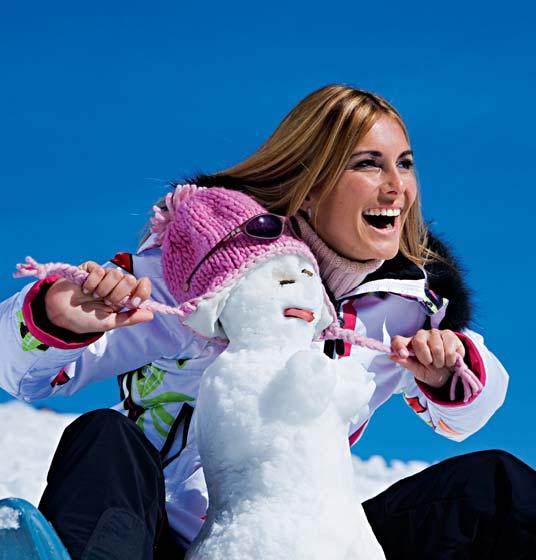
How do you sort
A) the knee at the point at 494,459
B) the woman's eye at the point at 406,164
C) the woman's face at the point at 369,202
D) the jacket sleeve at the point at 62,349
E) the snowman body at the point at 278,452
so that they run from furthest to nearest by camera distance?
the woman's eye at the point at 406,164, the woman's face at the point at 369,202, the knee at the point at 494,459, the jacket sleeve at the point at 62,349, the snowman body at the point at 278,452

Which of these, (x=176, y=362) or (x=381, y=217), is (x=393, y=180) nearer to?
(x=381, y=217)

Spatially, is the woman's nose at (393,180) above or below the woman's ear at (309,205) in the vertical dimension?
above

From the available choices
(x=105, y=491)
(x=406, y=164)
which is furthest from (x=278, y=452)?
(x=406, y=164)

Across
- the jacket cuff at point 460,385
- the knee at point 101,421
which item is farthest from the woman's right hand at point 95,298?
the jacket cuff at point 460,385

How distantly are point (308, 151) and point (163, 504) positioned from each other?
69 centimetres

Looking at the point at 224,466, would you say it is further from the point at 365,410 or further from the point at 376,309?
the point at 376,309

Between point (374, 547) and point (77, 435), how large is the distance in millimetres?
414

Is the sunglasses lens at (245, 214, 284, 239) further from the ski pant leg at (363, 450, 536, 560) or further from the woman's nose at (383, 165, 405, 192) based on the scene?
the ski pant leg at (363, 450, 536, 560)

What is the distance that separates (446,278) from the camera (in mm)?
1731

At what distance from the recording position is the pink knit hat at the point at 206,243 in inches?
51.4

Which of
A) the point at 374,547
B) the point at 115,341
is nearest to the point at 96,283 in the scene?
the point at 115,341

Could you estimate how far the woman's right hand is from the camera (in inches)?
48.8

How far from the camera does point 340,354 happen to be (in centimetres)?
152

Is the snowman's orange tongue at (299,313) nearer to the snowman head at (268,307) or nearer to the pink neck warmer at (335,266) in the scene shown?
the snowman head at (268,307)
